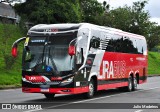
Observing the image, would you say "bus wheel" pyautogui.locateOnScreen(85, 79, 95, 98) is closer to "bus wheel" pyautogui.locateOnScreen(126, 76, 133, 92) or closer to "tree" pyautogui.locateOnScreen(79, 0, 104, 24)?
"bus wheel" pyautogui.locateOnScreen(126, 76, 133, 92)

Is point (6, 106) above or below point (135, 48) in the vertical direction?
below

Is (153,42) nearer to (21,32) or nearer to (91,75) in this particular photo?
(21,32)

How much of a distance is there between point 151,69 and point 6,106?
47837mm

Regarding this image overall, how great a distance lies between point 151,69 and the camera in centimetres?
6109

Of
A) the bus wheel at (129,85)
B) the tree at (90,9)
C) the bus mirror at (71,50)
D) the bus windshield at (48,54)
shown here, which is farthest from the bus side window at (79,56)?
the tree at (90,9)

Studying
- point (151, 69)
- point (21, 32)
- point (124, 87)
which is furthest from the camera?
point (151, 69)

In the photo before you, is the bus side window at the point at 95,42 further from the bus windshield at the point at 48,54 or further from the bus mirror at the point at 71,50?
the bus mirror at the point at 71,50

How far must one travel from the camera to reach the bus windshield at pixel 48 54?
1681cm

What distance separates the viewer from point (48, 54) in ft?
55.9

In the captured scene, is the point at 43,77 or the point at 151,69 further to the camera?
the point at 151,69

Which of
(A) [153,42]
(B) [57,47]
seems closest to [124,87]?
(B) [57,47]

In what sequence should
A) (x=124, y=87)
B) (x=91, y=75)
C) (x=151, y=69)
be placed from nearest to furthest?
(x=91, y=75)
(x=124, y=87)
(x=151, y=69)

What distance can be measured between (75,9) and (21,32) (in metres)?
6.62

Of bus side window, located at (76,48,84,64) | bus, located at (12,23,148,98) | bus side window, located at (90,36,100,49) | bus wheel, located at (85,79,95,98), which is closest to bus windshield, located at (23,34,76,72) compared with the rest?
bus, located at (12,23,148,98)
